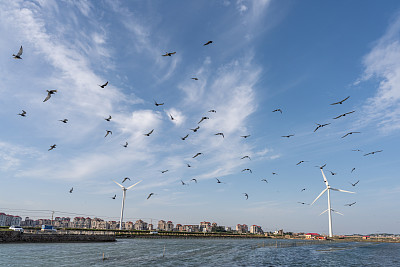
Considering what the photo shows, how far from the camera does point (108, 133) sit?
4544 centimetres

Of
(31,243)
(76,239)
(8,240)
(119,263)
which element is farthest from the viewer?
(76,239)

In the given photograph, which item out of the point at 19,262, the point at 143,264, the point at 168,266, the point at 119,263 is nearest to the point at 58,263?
the point at 19,262

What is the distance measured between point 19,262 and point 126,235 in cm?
11555

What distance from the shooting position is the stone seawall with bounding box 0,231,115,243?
265 ft

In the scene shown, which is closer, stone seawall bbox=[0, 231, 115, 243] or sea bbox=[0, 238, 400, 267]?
sea bbox=[0, 238, 400, 267]

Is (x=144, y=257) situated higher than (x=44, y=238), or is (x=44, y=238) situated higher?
(x=44, y=238)

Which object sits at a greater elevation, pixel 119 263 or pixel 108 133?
pixel 108 133

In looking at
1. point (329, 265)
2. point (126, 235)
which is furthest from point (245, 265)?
point (126, 235)

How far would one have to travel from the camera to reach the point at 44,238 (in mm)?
92750

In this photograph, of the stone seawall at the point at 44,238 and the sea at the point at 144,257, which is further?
the stone seawall at the point at 44,238

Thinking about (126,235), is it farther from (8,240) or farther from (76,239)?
(8,240)

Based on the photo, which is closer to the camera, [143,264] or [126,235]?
[143,264]

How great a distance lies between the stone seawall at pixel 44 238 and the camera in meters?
80.7

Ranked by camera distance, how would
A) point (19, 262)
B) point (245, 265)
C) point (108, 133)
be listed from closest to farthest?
point (108, 133) → point (19, 262) → point (245, 265)
